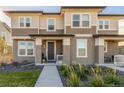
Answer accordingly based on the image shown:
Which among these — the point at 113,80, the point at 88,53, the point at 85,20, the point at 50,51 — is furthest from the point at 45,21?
the point at 113,80

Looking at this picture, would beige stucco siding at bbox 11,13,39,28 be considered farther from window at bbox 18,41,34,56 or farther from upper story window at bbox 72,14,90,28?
upper story window at bbox 72,14,90,28

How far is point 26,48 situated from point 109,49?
9761 mm

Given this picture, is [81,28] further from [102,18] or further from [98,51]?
[102,18]

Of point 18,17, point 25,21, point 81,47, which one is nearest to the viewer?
point 81,47

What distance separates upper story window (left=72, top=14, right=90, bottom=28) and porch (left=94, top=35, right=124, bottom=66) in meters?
1.77

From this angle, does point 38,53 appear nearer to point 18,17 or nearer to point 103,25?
point 18,17

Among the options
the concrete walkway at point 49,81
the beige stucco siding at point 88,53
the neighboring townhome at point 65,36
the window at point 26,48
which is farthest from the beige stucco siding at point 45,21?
the concrete walkway at point 49,81

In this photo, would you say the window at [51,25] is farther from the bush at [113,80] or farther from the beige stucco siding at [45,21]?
the bush at [113,80]

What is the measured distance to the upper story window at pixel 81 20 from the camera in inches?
1159

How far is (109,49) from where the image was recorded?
33.3 meters

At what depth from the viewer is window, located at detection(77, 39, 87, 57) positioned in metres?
29.4

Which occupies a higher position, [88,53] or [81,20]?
[81,20]
